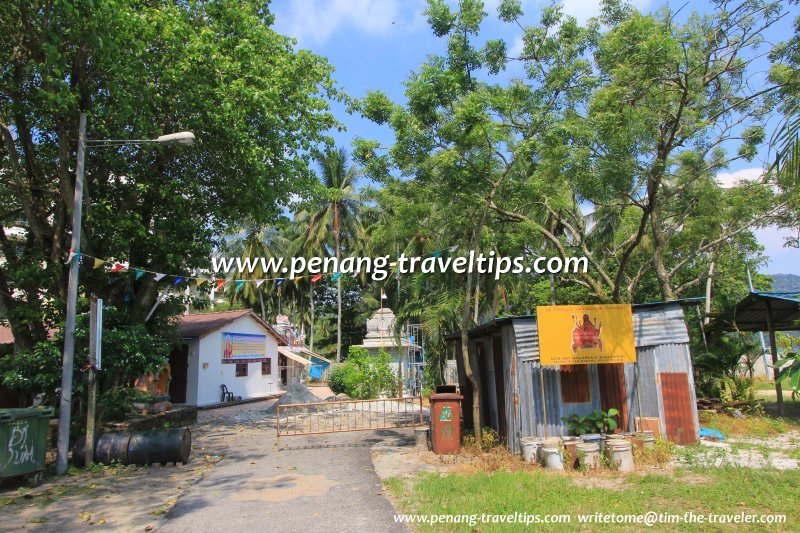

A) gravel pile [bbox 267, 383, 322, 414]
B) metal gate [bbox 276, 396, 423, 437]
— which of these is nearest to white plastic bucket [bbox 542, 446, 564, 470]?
metal gate [bbox 276, 396, 423, 437]

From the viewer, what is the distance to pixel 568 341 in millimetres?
10086

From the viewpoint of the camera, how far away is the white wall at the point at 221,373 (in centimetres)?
2203

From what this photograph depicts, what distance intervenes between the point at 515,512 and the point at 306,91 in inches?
489

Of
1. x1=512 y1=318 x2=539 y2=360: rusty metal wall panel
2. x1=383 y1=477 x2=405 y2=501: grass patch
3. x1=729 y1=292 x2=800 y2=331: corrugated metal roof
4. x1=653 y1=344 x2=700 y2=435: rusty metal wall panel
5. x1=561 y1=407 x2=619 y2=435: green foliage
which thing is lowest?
x1=383 y1=477 x2=405 y2=501: grass patch

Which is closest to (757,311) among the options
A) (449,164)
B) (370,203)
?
(449,164)

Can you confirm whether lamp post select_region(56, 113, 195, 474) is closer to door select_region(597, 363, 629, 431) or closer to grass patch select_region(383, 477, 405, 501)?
grass patch select_region(383, 477, 405, 501)

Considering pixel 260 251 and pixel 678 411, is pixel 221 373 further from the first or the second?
pixel 678 411

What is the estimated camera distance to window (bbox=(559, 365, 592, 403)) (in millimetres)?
10438

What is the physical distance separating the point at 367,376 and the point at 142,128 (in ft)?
48.3

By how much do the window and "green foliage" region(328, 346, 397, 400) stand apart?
13.9 metres

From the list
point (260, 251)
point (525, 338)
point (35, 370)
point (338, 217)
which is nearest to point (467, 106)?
point (525, 338)

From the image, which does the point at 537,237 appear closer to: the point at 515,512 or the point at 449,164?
the point at 449,164

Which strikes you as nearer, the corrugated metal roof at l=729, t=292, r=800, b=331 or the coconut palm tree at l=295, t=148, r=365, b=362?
the corrugated metal roof at l=729, t=292, r=800, b=331

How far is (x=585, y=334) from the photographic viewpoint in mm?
10195
